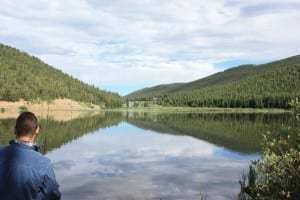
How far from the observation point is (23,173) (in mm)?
6562

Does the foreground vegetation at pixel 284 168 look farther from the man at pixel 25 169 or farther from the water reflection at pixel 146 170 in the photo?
the water reflection at pixel 146 170

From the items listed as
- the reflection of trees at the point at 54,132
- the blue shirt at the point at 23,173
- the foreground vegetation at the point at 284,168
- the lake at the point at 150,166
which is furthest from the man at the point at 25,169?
the reflection of trees at the point at 54,132

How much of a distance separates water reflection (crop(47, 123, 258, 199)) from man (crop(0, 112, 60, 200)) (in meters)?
14.5

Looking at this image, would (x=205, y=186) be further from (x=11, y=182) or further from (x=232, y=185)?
(x=11, y=182)

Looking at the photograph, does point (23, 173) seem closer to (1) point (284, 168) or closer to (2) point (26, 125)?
(2) point (26, 125)

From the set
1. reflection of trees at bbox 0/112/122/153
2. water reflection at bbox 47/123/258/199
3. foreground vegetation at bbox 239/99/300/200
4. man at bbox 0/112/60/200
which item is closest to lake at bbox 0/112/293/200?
water reflection at bbox 47/123/258/199

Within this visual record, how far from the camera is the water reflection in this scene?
22438 millimetres

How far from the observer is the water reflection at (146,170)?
22.4 meters

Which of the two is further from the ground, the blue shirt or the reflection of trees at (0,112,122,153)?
the blue shirt

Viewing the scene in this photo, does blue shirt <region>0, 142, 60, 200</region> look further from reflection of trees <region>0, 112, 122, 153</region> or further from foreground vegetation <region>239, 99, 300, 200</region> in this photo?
reflection of trees <region>0, 112, 122, 153</region>

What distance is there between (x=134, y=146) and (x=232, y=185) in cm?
2319

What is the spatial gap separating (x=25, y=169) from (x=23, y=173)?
6 centimetres

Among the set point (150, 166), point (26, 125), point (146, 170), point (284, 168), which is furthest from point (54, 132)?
point (26, 125)

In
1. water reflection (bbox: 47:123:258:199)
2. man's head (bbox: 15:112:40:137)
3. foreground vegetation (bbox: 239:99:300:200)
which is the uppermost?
man's head (bbox: 15:112:40:137)
